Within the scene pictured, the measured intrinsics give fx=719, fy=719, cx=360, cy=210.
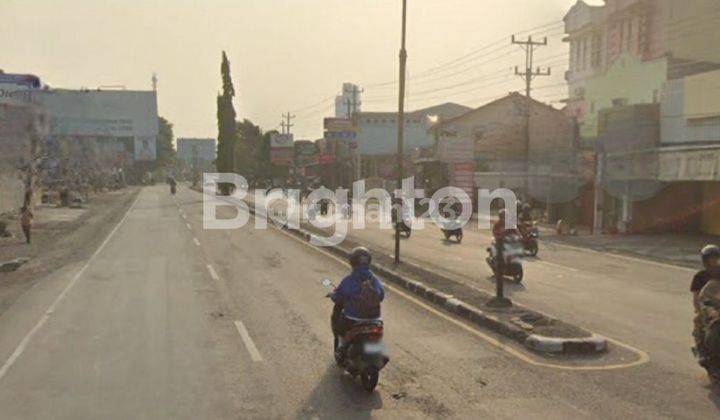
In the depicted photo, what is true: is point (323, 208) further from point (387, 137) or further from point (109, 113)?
point (109, 113)

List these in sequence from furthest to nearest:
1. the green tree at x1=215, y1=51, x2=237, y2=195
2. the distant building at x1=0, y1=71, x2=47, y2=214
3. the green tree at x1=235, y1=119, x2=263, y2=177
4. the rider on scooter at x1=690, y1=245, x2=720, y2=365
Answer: the green tree at x1=235, y1=119, x2=263, y2=177, the green tree at x1=215, y1=51, x2=237, y2=195, the distant building at x1=0, y1=71, x2=47, y2=214, the rider on scooter at x1=690, y1=245, x2=720, y2=365

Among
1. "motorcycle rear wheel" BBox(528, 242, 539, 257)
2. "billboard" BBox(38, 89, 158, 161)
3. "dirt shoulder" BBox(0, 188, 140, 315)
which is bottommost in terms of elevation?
"dirt shoulder" BBox(0, 188, 140, 315)

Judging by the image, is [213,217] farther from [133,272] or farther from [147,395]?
[147,395]

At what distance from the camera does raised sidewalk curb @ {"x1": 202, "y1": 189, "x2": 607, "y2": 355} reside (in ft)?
33.7

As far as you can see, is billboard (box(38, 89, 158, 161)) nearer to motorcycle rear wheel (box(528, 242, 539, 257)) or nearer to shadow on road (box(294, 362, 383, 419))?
motorcycle rear wheel (box(528, 242, 539, 257))

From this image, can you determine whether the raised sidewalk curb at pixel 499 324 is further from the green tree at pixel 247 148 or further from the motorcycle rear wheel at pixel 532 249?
the green tree at pixel 247 148

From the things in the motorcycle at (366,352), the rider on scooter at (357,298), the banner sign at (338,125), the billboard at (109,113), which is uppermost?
the billboard at (109,113)

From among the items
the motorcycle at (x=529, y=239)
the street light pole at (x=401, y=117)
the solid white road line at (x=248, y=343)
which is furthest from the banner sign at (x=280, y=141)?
the solid white road line at (x=248, y=343)

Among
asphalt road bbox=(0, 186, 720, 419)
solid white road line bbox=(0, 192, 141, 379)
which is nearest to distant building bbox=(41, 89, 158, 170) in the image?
solid white road line bbox=(0, 192, 141, 379)

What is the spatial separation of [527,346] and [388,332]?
233 cm

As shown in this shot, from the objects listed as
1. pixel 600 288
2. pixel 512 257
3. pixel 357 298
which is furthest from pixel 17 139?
pixel 357 298

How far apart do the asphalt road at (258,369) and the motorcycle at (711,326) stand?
0.80 feet

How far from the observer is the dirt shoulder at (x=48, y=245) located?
1781 centimetres

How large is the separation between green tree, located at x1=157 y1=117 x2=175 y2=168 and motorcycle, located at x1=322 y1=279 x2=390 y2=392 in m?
160
